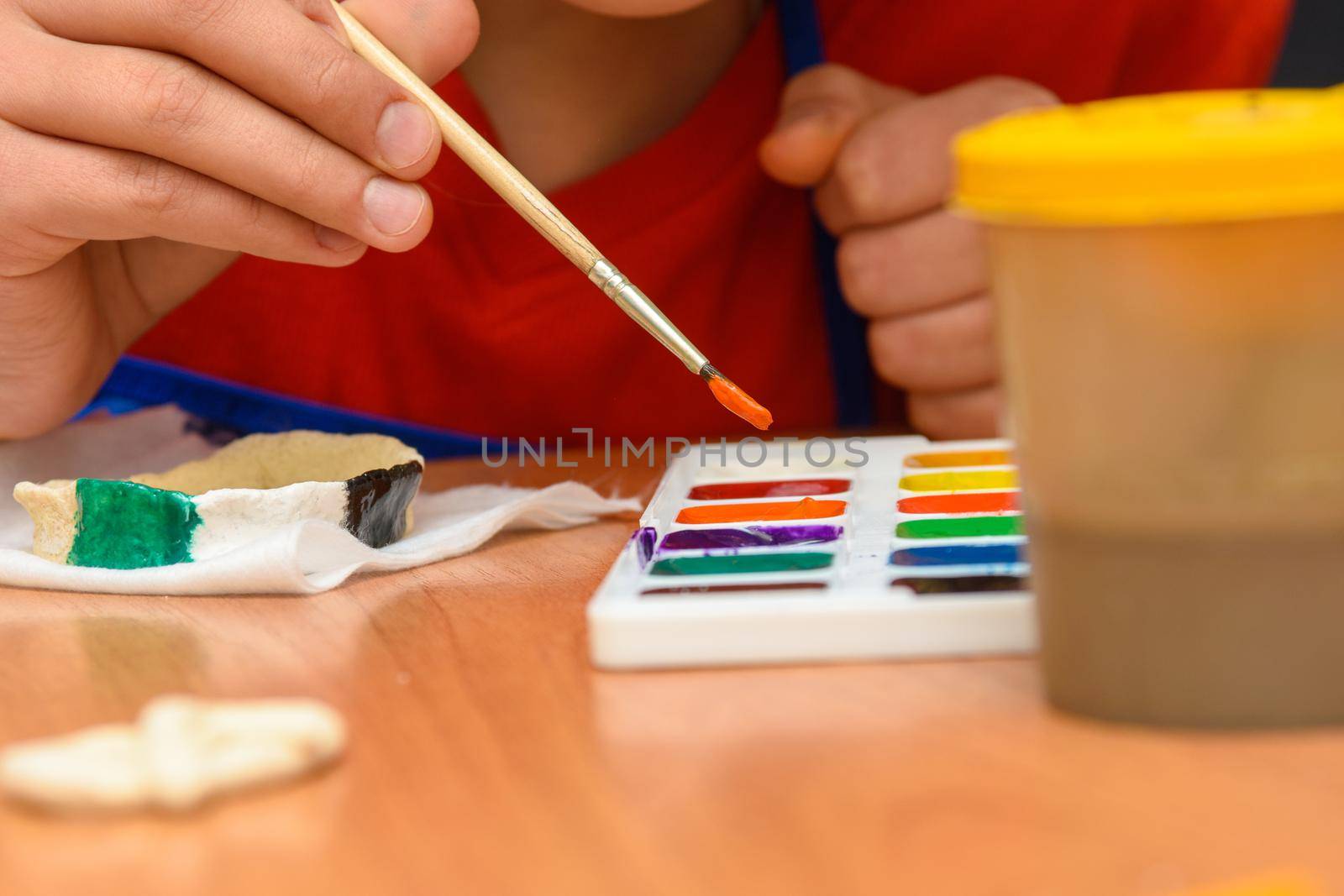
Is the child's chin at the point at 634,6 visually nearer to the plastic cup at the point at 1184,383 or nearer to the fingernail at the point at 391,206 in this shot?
the fingernail at the point at 391,206

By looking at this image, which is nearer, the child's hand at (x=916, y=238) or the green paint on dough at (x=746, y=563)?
the green paint on dough at (x=746, y=563)

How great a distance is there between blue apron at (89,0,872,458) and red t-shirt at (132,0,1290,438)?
0.03 meters

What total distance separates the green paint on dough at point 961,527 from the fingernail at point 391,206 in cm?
24

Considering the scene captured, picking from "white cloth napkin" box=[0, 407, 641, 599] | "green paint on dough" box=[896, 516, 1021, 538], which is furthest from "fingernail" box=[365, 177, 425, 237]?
"green paint on dough" box=[896, 516, 1021, 538]

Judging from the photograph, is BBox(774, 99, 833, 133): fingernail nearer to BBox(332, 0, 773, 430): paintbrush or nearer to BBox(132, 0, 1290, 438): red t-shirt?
BBox(132, 0, 1290, 438): red t-shirt

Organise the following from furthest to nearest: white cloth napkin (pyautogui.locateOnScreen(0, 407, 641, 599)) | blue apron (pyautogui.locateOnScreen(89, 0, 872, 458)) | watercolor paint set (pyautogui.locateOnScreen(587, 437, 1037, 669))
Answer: blue apron (pyautogui.locateOnScreen(89, 0, 872, 458)) < white cloth napkin (pyautogui.locateOnScreen(0, 407, 641, 599)) < watercolor paint set (pyautogui.locateOnScreen(587, 437, 1037, 669))

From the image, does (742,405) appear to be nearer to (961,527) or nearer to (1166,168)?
(961,527)

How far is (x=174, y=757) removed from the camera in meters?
0.34

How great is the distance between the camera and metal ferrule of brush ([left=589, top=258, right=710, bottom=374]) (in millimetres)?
589

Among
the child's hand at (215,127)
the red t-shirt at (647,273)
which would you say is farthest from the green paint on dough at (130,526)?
the red t-shirt at (647,273)

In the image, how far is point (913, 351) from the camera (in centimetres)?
82

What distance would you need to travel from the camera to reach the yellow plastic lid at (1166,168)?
30 centimetres

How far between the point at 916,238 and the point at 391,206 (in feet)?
1.17

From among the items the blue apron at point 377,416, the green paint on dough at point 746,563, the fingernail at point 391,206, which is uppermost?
the fingernail at point 391,206
